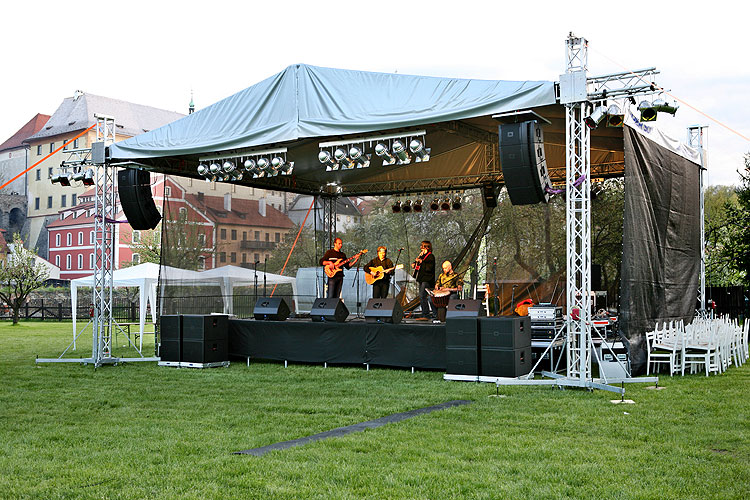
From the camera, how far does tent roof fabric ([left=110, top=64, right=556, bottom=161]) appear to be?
28.0ft

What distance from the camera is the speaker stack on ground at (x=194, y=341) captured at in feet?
36.9

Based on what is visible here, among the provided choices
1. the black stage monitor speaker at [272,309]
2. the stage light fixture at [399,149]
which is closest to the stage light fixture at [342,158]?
the stage light fixture at [399,149]

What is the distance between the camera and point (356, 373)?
33.7 feet

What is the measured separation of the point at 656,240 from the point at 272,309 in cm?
608

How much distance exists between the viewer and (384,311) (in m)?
10.9

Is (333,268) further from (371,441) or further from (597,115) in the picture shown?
(371,441)

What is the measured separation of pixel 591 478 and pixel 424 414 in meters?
2.49

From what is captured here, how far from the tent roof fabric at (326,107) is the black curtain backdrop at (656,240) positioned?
2.21 metres

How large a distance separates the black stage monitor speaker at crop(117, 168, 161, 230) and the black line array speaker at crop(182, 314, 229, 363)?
181cm

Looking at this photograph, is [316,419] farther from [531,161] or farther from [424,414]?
[531,161]

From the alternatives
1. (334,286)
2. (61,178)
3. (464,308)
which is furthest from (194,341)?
(464,308)

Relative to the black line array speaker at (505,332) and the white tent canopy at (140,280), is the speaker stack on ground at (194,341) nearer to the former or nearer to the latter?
the white tent canopy at (140,280)

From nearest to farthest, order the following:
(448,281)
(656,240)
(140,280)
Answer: (656,240) → (448,281) → (140,280)

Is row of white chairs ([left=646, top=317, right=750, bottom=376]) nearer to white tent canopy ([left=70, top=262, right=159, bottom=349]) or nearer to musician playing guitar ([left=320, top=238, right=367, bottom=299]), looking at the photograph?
musician playing guitar ([left=320, top=238, right=367, bottom=299])
